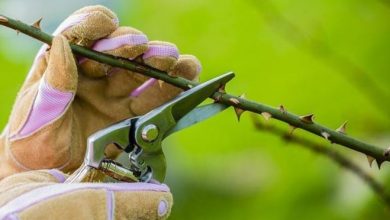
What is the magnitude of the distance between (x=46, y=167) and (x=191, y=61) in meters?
0.20

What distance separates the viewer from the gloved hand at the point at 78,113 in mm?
680

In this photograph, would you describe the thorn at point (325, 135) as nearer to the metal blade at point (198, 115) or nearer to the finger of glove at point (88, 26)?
the metal blade at point (198, 115)

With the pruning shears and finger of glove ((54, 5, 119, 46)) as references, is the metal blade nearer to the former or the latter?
the pruning shears

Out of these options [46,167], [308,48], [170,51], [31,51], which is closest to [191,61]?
[170,51]

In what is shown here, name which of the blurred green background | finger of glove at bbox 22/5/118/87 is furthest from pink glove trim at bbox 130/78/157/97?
the blurred green background

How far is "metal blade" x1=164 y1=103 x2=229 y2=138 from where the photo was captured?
78 cm

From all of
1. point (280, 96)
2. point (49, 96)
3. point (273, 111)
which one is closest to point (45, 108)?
point (49, 96)

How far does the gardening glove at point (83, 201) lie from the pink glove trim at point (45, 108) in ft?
0.41

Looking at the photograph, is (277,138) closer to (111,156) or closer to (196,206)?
(196,206)

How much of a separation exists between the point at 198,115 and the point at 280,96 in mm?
574

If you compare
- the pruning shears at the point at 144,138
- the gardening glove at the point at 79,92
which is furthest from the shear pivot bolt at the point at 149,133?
the gardening glove at the point at 79,92

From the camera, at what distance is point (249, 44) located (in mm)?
1395

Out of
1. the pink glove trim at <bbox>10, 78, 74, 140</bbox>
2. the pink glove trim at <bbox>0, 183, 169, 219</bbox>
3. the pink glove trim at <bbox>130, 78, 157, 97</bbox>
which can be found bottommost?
the pink glove trim at <bbox>0, 183, 169, 219</bbox>

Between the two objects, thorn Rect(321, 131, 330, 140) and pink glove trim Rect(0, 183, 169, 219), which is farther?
thorn Rect(321, 131, 330, 140)
